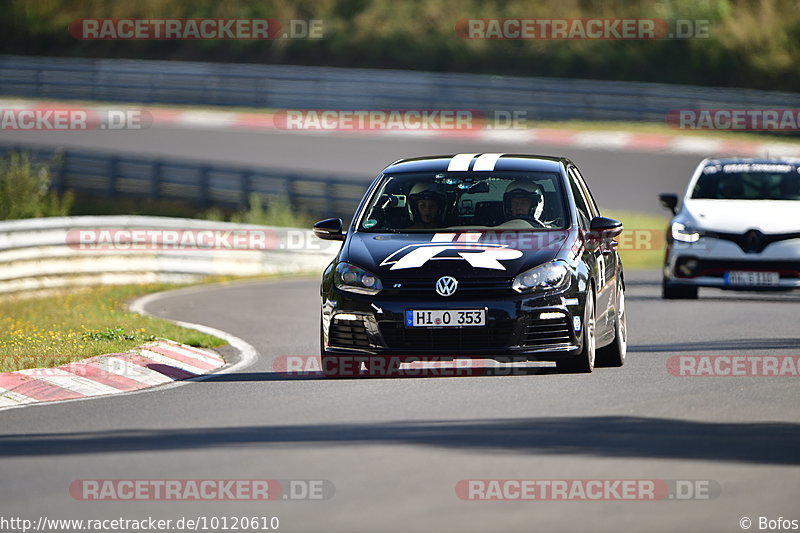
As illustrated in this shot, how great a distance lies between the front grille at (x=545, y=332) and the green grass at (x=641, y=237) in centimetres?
1839

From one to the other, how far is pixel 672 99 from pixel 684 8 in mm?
9677

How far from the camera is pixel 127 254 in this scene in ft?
77.6

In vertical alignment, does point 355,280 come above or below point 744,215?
below

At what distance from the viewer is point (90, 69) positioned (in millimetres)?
44469

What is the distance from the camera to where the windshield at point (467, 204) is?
39.9 ft

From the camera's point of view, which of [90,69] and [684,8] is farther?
[684,8]

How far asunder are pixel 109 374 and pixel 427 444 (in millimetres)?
4579

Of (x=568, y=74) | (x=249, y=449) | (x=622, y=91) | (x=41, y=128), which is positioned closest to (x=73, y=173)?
(x=41, y=128)

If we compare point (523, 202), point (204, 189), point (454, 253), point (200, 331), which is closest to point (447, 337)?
point (454, 253)

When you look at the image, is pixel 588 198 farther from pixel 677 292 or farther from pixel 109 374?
pixel 677 292

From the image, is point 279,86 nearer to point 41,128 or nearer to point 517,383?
point 41,128

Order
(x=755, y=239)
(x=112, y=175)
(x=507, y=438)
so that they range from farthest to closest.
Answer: (x=112, y=175) → (x=755, y=239) → (x=507, y=438)

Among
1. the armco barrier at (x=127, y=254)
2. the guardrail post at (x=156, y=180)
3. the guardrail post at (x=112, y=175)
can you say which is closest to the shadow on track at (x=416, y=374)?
the armco barrier at (x=127, y=254)

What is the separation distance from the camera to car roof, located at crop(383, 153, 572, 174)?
12562 mm
